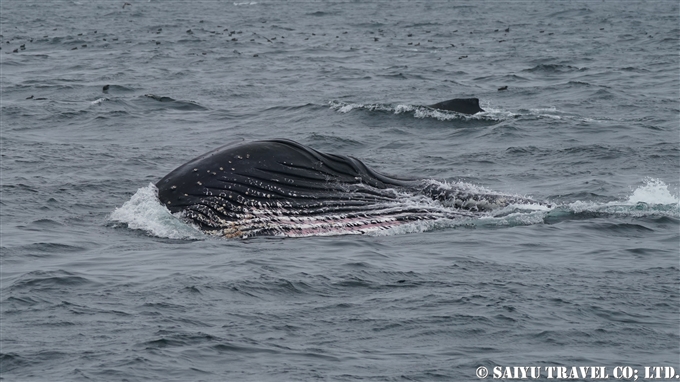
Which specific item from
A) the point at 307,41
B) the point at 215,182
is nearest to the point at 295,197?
the point at 215,182

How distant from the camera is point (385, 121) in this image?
2620 cm

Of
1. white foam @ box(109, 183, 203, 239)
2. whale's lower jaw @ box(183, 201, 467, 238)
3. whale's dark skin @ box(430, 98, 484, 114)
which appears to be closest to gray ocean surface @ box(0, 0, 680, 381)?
white foam @ box(109, 183, 203, 239)

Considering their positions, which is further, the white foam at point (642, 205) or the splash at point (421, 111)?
the splash at point (421, 111)

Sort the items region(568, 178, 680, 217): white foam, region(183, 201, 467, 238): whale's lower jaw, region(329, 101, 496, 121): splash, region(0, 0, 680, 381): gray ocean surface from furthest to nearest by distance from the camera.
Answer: region(329, 101, 496, 121): splash, region(568, 178, 680, 217): white foam, region(183, 201, 467, 238): whale's lower jaw, region(0, 0, 680, 381): gray ocean surface

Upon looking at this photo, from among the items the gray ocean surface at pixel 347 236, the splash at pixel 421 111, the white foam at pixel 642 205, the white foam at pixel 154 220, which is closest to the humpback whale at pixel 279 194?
the white foam at pixel 154 220

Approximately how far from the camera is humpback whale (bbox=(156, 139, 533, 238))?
14.0 metres

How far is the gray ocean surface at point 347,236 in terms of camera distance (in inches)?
395

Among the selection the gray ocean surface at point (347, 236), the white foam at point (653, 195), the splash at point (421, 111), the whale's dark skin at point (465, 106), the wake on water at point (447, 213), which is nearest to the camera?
the gray ocean surface at point (347, 236)

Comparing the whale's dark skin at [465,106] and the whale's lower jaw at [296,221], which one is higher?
the whale's lower jaw at [296,221]

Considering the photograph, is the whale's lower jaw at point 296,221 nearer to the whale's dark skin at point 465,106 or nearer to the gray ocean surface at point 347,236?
the gray ocean surface at point 347,236

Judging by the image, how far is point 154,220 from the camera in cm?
1437

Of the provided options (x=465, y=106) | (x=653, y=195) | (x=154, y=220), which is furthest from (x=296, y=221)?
(x=465, y=106)

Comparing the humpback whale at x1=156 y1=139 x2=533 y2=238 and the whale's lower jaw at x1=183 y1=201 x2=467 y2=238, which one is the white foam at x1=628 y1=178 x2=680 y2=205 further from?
the whale's lower jaw at x1=183 y1=201 x2=467 y2=238

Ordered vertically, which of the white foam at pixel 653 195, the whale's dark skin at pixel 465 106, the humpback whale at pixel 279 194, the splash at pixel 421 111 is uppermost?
the humpback whale at pixel 279 194
